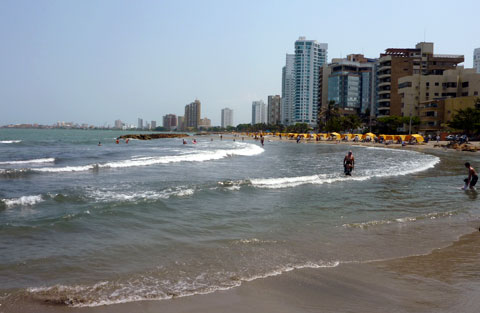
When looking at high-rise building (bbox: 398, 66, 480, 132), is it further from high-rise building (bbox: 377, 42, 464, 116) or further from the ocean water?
the ocean water

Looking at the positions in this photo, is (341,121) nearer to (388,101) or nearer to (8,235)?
(388,101)

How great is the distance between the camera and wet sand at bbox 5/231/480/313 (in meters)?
4.48

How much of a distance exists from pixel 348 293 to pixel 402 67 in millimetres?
97988

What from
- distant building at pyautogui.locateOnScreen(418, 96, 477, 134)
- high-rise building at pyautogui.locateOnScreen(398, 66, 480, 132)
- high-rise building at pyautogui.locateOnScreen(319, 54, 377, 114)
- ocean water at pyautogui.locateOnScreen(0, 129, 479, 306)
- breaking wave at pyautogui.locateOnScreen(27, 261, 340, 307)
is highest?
high-rise building at pyautogui.locateOnScreen(319, 54, 377, 114)

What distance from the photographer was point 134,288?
5.03m

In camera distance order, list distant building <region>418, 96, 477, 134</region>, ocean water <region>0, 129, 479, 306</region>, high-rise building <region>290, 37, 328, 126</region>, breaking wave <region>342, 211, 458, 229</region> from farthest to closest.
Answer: high-rise building <region>290, 37, 328, 126</region> → distant building <region>418, 96, 477, 134</region> → breaking wave <region>342, 211, 458, 229</region> → ocean water <region>0, 129, 479, 306</region>

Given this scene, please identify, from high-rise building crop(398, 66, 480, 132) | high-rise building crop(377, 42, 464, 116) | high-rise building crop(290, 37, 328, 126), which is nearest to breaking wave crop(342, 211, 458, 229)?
high-rise building crop(398, 66, 480, 132)

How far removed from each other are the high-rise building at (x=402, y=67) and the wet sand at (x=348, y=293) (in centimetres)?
9127

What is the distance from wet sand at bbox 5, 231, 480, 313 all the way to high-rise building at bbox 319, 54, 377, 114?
13308cm

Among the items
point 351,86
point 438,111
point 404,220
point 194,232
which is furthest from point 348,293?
point 351,86

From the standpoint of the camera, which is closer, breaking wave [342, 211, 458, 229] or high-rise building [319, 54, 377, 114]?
breaking wave [342, 211, 458, 229]

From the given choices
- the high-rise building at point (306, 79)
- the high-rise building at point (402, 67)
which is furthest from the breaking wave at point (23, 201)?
the high-rise building at point (306, 79)

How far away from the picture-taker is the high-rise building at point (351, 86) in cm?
13500

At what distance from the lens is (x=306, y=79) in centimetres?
18888
